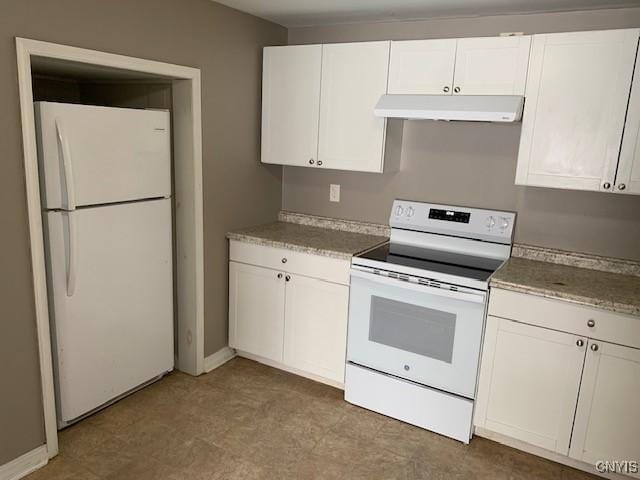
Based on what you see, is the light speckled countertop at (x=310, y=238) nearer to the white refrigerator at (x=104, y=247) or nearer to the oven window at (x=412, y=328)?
the oven window at (x=412, y=328)

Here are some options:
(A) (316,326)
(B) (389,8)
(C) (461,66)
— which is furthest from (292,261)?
(B) (389,8)

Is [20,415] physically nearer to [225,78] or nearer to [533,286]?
[225,78]

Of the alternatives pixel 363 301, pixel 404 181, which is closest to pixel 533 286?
pixel 363 301

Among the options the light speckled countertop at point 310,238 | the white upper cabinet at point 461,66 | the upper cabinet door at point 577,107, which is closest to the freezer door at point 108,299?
the light speckled countertop at point 310,238

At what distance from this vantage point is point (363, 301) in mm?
2770

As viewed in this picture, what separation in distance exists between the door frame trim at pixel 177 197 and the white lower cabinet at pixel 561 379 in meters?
1.73

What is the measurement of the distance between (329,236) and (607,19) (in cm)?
194

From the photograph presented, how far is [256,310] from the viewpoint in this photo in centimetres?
318

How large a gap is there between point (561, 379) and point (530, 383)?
0.14m

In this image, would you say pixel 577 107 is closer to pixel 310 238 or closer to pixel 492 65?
pixel 492 65

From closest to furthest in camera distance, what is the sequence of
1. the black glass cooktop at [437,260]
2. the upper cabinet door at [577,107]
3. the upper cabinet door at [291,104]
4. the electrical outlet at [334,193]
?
the upper cabinet door at [577,107] < the black glass cooktop at [437,260] < the upper cabinet door at [291,104] < the electrical outlet at [334,193]

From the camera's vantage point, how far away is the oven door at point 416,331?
8.14 ft

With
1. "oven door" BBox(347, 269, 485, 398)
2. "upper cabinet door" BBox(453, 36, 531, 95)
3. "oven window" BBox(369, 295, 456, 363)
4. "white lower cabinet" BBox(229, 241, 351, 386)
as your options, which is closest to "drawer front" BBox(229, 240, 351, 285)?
"white lower cabinet" BBox(229, 241, 351, 386)

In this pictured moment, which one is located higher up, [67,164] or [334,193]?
[67,164]
